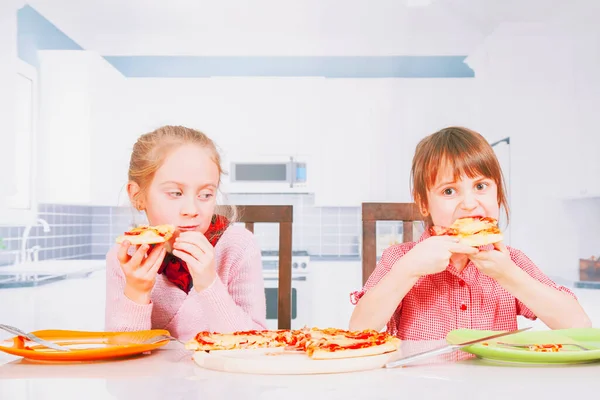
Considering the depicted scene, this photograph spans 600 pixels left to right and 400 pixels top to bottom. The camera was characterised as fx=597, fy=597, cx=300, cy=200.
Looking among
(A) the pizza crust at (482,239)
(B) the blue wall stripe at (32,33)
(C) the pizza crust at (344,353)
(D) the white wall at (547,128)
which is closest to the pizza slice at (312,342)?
(C) the pizza crust at (344,353)

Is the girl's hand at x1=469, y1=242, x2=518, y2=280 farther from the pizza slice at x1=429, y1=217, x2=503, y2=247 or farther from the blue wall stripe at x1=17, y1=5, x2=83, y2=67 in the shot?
the blue wall stripe at x1=17, y1=5, x2=83, y2=67

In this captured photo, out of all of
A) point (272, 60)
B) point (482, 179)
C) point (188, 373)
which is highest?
point (272, 60)

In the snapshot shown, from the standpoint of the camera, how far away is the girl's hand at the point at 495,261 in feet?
3.05

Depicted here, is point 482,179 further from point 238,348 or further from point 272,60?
point 272,60

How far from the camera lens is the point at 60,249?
4.49 meters

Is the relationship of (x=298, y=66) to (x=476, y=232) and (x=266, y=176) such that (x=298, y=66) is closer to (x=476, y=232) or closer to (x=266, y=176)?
(x=266, y=176)

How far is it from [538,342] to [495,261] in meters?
0.19

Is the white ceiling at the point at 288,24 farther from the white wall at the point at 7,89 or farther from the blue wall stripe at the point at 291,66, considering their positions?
the white wall at the point at 7,89

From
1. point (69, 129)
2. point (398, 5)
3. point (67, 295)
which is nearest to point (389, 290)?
point (67, 295)

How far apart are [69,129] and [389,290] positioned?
3662 mm

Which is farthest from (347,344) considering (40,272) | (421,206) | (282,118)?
(282,118)

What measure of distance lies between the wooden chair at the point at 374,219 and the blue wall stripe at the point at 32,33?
3.43m

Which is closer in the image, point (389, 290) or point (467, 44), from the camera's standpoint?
point (389, 290)

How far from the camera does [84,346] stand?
828 mm
